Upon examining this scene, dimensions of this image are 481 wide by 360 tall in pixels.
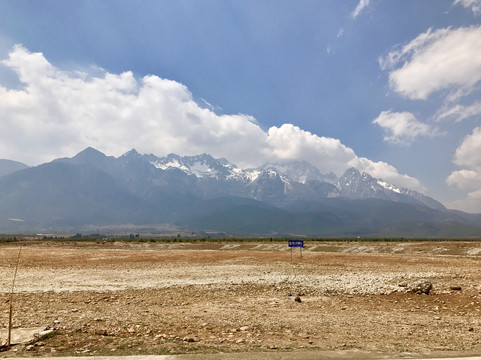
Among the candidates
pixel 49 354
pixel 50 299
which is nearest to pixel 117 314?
pixel 49 354

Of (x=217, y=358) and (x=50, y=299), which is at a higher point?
(x=217, y=358)

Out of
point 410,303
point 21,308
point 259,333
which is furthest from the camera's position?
point 410,303

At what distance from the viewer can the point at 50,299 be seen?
18875mm

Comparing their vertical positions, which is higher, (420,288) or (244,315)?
(420,288)

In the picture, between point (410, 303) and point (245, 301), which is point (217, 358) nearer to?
point (245, 301)

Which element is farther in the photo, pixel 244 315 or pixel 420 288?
pixel 420 288

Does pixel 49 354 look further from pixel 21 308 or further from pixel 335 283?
pixel 335 283

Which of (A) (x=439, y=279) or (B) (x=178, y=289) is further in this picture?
(A) (x=439, y=279)

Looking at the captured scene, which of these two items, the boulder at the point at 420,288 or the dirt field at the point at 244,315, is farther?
the boulder at the point at 420,288

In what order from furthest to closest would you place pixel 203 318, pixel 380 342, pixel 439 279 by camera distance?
1. pixel 439 279
2. pixel 203 318
3. pixel 380 342

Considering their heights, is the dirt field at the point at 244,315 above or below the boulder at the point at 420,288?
below

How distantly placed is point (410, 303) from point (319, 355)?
477 inches

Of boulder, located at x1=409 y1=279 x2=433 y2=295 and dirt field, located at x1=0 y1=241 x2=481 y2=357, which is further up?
boulder, located at x1=409 y1=279 x2=433 y2=295

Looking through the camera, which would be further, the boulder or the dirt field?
the boulder
